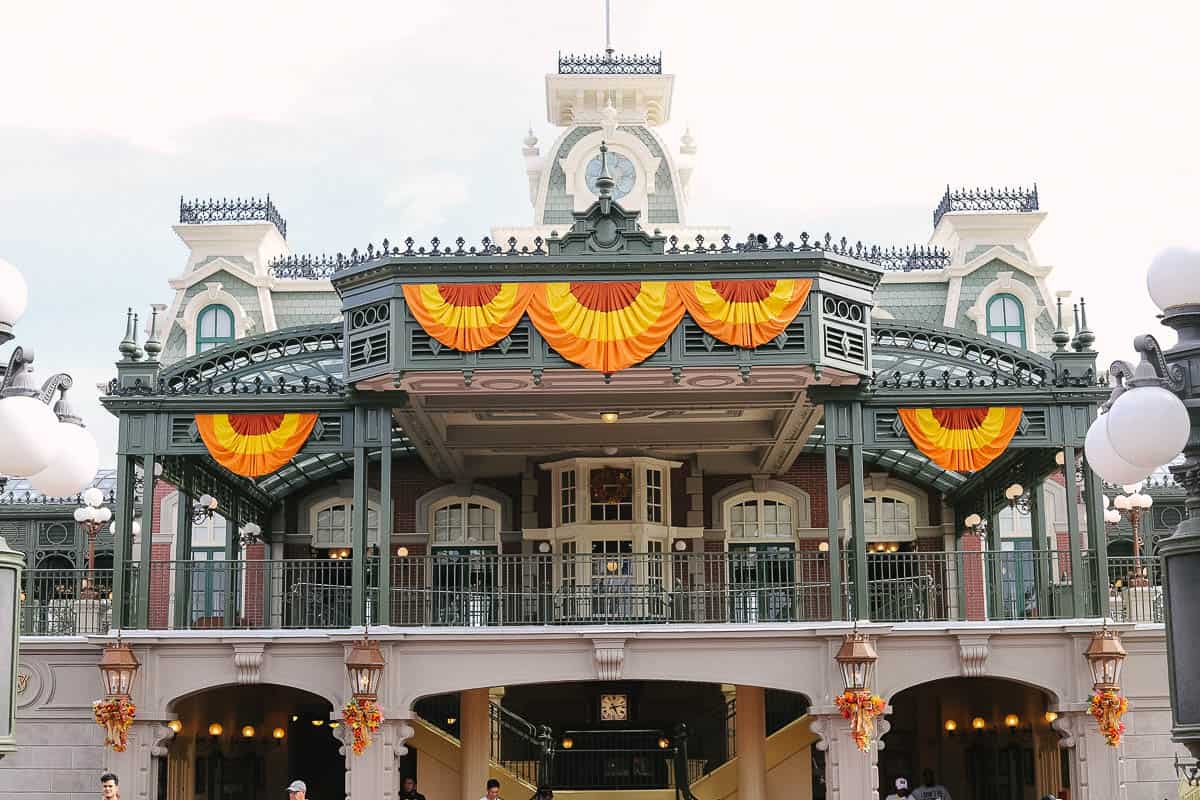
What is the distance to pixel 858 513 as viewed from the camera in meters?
21.6

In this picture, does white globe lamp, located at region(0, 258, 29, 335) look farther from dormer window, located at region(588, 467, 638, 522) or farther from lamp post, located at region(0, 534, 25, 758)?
dormer window, located at region(588, 467, 638, 522)

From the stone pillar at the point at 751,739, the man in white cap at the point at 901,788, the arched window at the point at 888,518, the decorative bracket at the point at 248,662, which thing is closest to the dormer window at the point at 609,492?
the stone pillar at the point at 751,739

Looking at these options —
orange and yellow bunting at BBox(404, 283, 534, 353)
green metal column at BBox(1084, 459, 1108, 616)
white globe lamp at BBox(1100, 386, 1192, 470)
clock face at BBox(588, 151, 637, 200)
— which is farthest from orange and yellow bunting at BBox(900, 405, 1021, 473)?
white globe lamp at BBox(1100, 386, 1192, 470)

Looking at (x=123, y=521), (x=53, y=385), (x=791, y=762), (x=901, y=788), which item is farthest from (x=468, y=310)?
(x=53, y=385)

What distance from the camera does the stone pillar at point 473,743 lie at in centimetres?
2425

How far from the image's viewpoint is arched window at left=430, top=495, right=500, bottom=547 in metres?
29.1

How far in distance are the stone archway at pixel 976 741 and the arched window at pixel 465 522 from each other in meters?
7.99

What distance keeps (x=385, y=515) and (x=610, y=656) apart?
3670 millimetres

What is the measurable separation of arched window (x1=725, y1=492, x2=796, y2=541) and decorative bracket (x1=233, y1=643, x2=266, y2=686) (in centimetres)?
1052

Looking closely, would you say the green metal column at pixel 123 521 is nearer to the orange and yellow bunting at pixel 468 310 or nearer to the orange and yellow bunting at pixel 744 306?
the orange and yellow bunting at pixel 468 310

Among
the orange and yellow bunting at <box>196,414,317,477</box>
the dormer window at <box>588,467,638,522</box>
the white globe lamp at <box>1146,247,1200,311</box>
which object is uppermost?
the orange and yellow bunting at <box>196,414,317,477</box>

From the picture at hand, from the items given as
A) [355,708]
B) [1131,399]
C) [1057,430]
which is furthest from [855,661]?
[1131,399]

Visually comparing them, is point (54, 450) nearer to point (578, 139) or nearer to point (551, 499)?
point (551, 499)

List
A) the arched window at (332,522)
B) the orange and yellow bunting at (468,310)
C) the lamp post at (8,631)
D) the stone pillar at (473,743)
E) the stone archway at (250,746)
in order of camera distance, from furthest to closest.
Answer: the arched window at (332,522)
the stone archway at (250,746)
the stone pillar at (473,743)
the orange and yellow bunting at (468,310)
the lamp post at (8,631)
